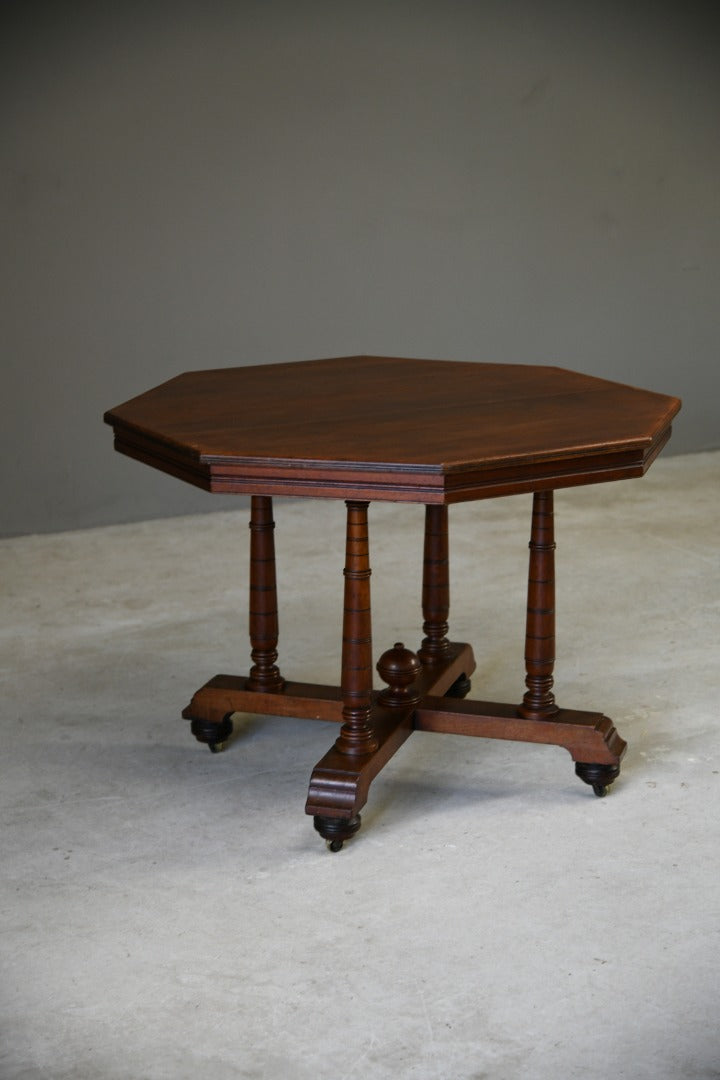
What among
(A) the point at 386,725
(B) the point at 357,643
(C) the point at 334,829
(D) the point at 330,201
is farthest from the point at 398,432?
(D) the point at 330,201

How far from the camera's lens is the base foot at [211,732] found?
3512mm

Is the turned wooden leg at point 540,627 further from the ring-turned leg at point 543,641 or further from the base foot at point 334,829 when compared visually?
the base foot at point 334,829

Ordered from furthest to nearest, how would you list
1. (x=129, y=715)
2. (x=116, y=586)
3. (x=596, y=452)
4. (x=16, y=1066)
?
1. (x=116, y=586)
2. (x=129, y=715)
3. (x=596, y=452)
4. (x=16, y=1066)

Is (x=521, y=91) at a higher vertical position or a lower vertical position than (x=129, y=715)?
higher

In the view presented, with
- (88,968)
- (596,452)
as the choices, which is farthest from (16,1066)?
(596,452)

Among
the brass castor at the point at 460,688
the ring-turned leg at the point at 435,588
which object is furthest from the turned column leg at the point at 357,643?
the brass castor at the point at 460,688

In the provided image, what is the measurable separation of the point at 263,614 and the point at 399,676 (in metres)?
0.39

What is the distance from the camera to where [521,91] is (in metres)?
6.47

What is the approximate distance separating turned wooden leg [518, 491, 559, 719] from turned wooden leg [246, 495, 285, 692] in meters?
0.64

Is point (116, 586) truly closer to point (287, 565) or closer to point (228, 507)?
point (287, 565)

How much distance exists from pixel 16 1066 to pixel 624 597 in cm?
287

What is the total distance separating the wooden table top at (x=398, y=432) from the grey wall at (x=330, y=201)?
2.29 metres

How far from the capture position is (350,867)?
2918mm

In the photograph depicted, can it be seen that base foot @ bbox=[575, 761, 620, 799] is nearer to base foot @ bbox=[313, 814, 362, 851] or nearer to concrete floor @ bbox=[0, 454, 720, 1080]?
concrete floor @ bbox=[0, 454, 720, 1080]
